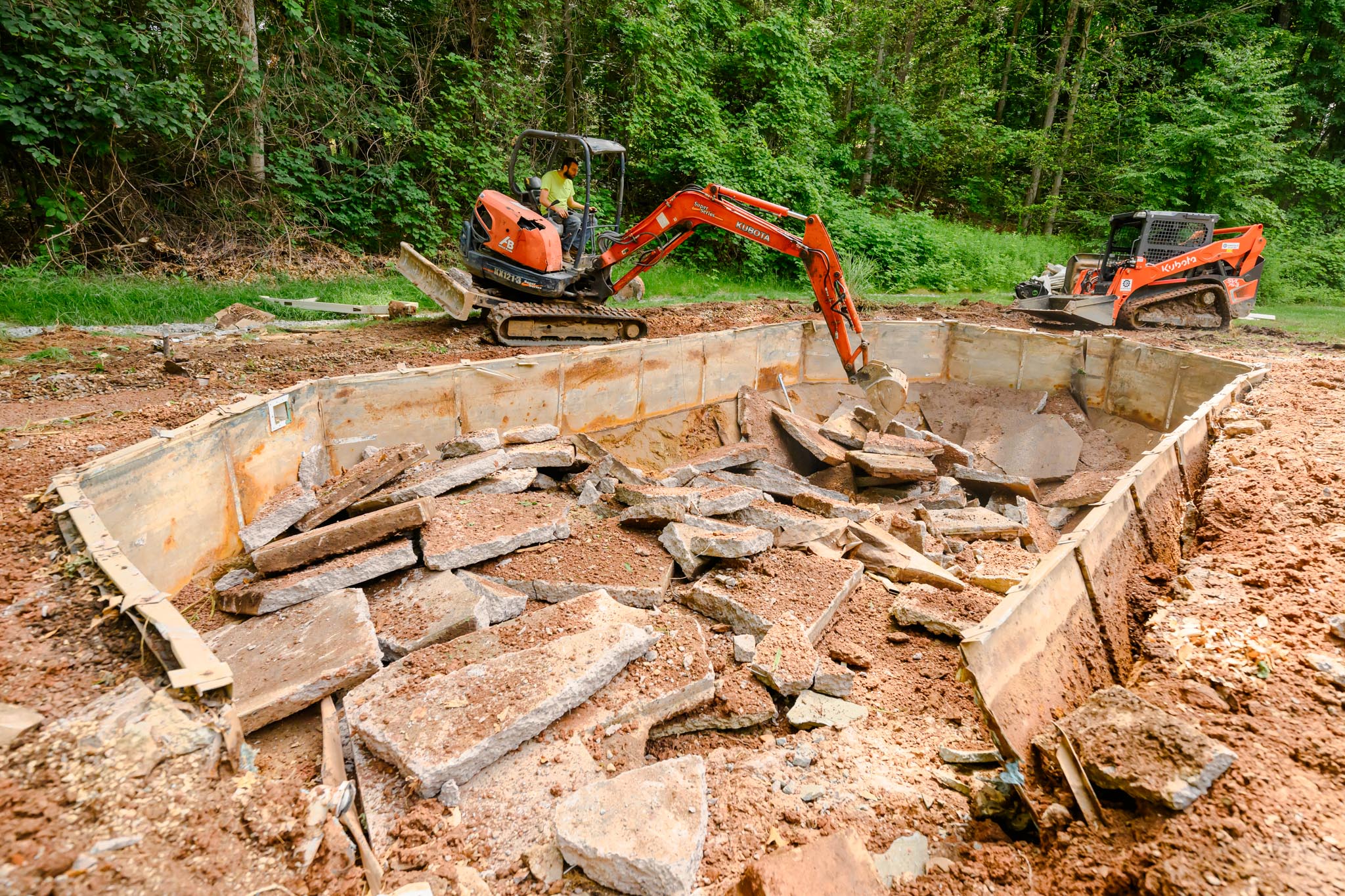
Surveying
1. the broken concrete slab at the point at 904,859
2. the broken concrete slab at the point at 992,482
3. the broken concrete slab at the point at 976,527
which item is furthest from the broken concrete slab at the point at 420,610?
the broken concrete slab at the point at 992,482

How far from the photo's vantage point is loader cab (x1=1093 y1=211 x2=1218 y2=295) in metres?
12.2

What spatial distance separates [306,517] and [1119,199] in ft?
79.2

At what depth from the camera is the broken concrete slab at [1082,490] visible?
6.95 m

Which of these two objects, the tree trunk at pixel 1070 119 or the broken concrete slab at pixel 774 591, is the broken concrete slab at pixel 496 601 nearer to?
the broken concrete slab at pixel 774 591

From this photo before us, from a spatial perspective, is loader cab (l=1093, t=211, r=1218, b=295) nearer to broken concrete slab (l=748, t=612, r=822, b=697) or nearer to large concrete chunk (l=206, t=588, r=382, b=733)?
broken concrete slab (l=748, t=612, r=822, b=697)

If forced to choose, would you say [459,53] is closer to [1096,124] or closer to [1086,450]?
[1086,450]

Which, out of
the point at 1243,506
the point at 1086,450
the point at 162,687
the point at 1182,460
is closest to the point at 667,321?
the point at 1086,450

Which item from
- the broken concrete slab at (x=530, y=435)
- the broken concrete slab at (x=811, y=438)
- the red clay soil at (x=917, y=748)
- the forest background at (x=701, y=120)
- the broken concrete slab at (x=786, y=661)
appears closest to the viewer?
the red clay soil at (x=917, y=748)

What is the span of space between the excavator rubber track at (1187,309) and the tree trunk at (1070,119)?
10.4 meters

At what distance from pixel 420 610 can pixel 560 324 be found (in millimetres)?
5278

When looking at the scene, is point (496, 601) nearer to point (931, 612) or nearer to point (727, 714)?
point (727, 714)

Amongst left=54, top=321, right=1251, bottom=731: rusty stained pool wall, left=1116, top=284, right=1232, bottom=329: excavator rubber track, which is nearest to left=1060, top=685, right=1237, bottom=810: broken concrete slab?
left=54, top=321, right=1251, bottom=731: rusty stained pool wall

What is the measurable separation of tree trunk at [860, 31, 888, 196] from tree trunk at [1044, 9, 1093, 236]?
541cm

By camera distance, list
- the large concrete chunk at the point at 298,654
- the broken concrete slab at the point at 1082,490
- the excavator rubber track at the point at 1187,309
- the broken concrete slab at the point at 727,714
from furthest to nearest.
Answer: the excavator rubber track at the point at 1187,309, the broken concrete slab at the point at 1082,490, the broken concrete slab at the point at 727,714, the large concrete chunk at the point at 298,654
